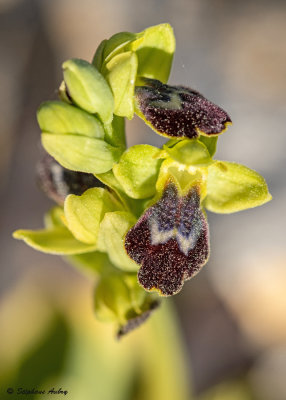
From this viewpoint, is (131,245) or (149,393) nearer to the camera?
(131,245)

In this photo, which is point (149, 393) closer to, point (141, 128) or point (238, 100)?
point (141, 128)

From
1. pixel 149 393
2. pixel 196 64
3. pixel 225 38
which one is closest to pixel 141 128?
A: pixel 196 64

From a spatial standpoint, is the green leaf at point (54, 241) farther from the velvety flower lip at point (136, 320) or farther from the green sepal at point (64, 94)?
the green sepal at point (64, 94)

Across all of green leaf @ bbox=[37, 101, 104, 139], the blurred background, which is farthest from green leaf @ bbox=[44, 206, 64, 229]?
the blurred background

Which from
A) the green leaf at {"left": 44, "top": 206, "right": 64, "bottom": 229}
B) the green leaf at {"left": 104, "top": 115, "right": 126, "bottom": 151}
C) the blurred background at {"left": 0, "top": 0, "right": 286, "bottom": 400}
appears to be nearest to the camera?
the green leaf at {"left": 104, "top": 115, "right": 126, "bottom": 151}

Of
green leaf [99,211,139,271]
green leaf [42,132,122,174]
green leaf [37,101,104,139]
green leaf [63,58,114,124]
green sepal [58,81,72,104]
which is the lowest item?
green leaf [99,211,139,271]

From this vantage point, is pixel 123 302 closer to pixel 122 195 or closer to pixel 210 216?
pixel 122 195

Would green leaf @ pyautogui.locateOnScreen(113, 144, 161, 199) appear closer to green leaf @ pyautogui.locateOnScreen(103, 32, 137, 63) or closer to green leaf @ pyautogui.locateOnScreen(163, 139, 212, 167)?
green leaf @ pyautogui.locateOnScreen(163, 139, 212, 167)
